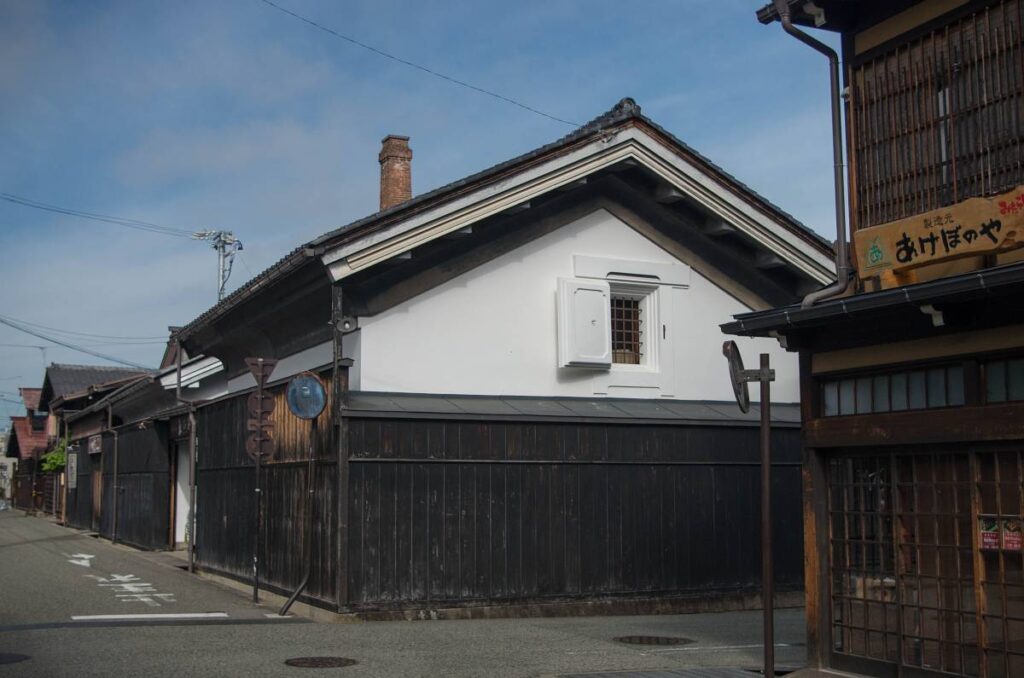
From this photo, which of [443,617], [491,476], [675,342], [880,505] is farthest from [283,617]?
[880,505]

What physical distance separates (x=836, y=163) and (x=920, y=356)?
231cm

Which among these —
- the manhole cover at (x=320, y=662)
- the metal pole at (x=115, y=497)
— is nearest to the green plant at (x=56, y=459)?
the metal pole at (x=115, y=497)

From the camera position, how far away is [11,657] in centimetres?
1155

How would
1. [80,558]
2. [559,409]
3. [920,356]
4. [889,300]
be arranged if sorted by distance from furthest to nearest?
1. [80,558]
2. [559,409]
3. [920,356]
4. [889,300]

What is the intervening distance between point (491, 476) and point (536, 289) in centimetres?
317

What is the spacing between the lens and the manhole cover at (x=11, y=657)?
1130 centimetres

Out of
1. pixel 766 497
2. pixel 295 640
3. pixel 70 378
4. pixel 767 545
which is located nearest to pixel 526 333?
pixel 295 640

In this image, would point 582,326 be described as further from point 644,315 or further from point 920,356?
point 920,356

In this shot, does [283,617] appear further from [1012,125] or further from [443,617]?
[1012,125]

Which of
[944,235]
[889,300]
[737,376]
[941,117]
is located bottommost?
[737,376]

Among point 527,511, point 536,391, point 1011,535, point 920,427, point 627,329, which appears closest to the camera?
point 1011,535

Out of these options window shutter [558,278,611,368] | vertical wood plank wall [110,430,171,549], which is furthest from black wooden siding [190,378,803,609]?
vertical wood plank wall [110,430,171,549]

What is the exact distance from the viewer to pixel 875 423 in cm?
1025

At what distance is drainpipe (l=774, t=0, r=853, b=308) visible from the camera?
10.8 m
